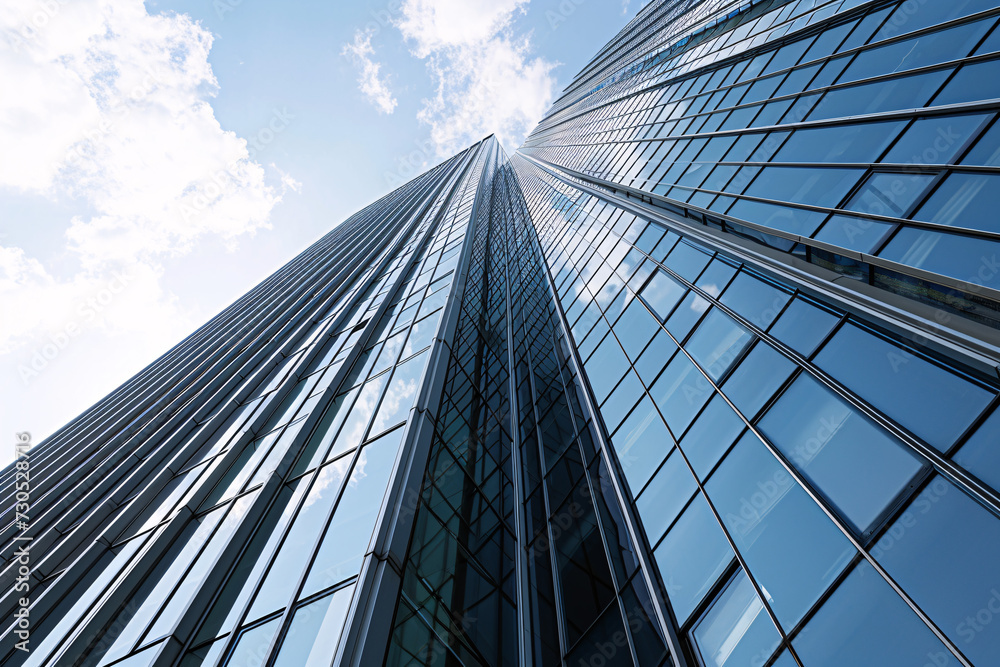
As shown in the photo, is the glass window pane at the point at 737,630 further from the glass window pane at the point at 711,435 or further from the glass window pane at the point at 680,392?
the glass window pane at the point at 680,392

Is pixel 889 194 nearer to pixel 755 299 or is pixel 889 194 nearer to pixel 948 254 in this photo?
pixel 948 254

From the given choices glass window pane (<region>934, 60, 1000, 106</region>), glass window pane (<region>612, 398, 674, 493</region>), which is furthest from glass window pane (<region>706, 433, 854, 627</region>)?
glass window pane (<region>934, 60, 1000, 106</region>)

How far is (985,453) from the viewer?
5.61 meters

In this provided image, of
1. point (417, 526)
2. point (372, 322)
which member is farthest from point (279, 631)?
point (372, 322)

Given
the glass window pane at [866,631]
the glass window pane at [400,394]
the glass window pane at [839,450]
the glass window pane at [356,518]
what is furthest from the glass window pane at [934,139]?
the glass window pane at [356,518]

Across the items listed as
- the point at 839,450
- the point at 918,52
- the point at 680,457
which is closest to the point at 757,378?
the point at 680,457

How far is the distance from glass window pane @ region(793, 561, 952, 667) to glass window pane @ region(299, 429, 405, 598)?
20.0ft

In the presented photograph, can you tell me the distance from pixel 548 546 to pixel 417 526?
3.88m

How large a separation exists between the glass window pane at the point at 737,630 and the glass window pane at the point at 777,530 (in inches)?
9.7

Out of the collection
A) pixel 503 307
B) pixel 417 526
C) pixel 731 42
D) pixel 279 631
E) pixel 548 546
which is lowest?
pixel 503 307

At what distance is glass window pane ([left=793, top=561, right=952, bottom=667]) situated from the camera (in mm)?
5234

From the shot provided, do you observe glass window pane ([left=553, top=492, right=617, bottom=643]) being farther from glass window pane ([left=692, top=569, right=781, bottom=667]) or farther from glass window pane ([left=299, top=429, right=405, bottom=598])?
glass window pane ([left=299, top=429, right=405, bottom=598])

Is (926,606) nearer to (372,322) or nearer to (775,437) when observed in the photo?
(775,437)

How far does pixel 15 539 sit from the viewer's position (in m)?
16.5
